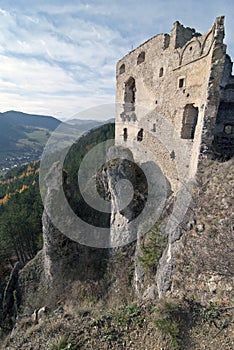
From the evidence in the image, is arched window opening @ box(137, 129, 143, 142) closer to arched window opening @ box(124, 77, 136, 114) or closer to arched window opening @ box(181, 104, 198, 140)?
arched window opening @ box(124, 77, 136, 114)

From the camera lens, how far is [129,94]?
16.5m

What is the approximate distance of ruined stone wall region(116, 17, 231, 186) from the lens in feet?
26.7

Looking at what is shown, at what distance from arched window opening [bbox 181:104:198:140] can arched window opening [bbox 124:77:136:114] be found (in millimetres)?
6610

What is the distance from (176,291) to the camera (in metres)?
6.34

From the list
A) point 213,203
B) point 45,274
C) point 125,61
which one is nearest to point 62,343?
point 213,203

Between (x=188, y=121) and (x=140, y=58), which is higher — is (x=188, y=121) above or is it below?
below

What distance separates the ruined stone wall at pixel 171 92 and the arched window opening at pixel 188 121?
0.05m

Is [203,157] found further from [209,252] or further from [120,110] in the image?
[120,110]

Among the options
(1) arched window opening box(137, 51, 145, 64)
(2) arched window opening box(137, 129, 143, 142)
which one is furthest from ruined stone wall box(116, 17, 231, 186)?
(2) arched window opening box(137, 129, 143, 142)

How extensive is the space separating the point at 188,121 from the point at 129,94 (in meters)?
7.90

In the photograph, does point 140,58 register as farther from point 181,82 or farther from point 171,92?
point 181,82

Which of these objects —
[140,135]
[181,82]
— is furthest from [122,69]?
[181,82]

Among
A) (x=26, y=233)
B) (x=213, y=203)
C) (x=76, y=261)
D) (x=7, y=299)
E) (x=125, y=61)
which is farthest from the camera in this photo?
(x=26, y=233)

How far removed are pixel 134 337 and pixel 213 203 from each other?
5.07 m
